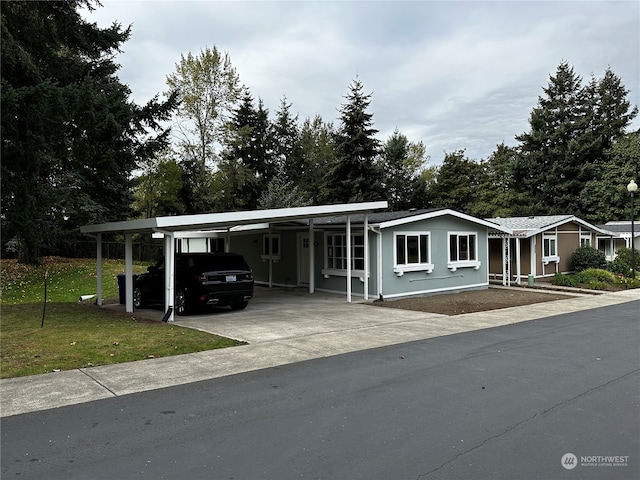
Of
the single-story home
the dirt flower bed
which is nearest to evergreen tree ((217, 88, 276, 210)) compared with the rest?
the single-story home

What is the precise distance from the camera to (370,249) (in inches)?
635

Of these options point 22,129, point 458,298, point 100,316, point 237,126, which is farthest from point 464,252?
point 237,126

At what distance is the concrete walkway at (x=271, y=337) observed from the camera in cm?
601

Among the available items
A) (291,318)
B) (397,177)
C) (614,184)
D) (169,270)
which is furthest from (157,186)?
(614,184)

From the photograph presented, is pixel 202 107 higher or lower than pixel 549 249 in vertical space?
higher

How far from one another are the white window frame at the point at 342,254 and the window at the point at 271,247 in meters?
3.54

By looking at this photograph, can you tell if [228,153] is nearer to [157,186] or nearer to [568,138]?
[157,186]

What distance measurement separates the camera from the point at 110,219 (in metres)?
27.9

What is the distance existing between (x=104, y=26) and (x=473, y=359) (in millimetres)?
16425

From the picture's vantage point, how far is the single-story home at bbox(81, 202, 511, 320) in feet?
50.2

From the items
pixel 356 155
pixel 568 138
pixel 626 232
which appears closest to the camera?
pixel 626 232

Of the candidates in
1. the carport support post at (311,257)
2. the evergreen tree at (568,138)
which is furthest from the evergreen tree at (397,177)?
the carport support post at (311,257)

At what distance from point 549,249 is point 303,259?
1212 cm

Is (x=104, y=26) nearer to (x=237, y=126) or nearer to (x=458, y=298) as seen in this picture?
(x=458, y=298)
